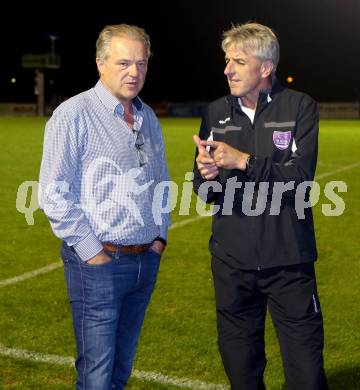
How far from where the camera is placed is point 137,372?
4.18m

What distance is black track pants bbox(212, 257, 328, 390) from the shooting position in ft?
10.1

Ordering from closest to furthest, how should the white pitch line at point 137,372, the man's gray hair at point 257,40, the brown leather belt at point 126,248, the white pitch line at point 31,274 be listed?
1. the brown leather belt at point 126,248
2. the man's gray hair at point 257,40
3. the white pitch line at point 137,372
4. the white pitch line at point 31,274

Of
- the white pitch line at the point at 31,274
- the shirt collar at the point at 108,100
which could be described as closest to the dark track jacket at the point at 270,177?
the shirt collar at the point at 108,100

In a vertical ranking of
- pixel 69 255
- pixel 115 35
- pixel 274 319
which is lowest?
pixel 274 319

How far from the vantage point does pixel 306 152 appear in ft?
9.68

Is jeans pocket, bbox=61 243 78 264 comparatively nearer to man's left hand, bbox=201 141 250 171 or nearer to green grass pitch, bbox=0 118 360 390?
man's left hand, bbox=201 141 250 171

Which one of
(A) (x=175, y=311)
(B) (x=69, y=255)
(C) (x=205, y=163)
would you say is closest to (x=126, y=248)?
(B) (x=69, y=255)

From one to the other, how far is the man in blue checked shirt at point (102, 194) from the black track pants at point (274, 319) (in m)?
0.51

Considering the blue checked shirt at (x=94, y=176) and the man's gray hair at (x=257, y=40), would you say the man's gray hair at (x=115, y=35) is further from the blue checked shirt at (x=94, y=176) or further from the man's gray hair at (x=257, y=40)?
the man's gray hair at (x=257, y=40)

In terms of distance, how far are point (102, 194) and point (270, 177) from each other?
719 millimetres

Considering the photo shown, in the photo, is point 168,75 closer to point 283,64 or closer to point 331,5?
point 283,64

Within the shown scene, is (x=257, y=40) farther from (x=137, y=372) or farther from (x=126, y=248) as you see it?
(x=137, y=372)

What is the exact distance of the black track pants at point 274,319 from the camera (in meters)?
3.09

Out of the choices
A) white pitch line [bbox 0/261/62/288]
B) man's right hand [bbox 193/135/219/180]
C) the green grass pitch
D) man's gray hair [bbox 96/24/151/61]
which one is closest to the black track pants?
man's right hand [bbox 193/135/219/180]
